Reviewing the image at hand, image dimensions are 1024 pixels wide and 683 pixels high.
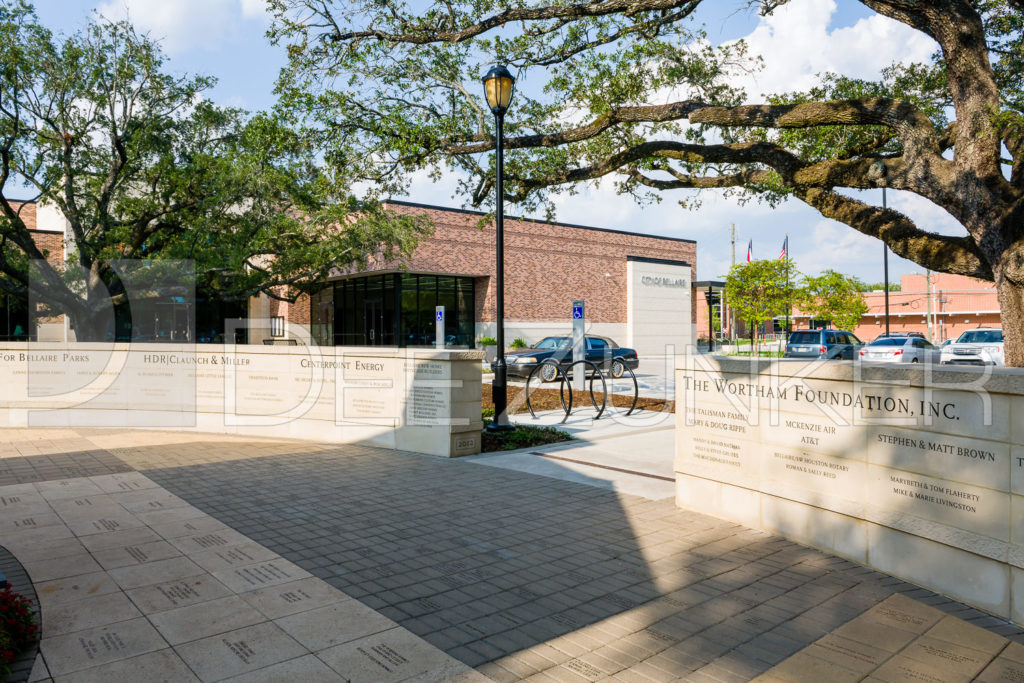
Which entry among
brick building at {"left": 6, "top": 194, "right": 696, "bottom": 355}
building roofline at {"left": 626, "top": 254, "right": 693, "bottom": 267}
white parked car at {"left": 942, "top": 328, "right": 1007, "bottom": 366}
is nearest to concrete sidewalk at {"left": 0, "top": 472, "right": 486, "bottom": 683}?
white parked car at {"left": 942, "top": 328, "right": 1007, "bottom": 366}

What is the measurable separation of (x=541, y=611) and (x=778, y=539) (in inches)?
98.0

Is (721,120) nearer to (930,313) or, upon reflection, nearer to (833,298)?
(833,298)

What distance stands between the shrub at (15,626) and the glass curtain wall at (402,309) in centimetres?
2801

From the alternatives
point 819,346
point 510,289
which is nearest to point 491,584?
point 819,346

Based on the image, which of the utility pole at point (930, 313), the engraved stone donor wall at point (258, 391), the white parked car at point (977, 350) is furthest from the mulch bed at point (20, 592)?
the utility pole at point (930, 313)

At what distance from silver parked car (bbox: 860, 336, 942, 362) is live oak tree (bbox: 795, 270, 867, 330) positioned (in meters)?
7.05

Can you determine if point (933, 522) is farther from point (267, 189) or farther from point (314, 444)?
point (267, 189)

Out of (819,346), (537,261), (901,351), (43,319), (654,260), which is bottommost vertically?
(901,351)

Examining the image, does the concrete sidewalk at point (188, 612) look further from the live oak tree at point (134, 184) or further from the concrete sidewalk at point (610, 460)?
the live oak tree at point (134, 184)

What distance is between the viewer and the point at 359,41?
36.1 feet

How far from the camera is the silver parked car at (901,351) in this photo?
2548 cm

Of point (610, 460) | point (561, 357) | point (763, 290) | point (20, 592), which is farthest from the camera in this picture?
point (763, 290)

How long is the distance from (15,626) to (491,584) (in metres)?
2.66

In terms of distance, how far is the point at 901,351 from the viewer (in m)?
25.2
